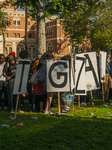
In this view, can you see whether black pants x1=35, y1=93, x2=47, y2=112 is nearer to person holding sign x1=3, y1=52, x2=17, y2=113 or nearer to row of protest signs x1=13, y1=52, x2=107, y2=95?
person holding sign x1=3, y1=52, x2=17, y2=113

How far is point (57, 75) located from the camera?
10.6 metres

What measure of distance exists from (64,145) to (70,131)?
1435 mm

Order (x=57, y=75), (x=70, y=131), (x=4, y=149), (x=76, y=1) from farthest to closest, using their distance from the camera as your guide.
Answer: (x=76, y=1)
(x=57, y=75)
(x=70, y=131)
(x=4, y=149)

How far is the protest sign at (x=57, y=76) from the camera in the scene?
1052cm

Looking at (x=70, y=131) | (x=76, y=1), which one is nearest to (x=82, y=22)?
(x=76, y=1)

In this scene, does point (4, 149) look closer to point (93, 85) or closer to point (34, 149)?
point (34, 149)

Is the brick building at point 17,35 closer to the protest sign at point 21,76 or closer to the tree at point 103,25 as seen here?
the tree at point 103,25

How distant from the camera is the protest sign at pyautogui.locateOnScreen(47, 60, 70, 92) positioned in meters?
10.5

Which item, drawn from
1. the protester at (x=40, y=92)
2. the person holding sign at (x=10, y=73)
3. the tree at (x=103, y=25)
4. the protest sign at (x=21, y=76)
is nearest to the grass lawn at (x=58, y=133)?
the protest sign at (x=21, y=76)

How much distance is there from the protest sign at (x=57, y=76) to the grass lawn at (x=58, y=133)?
3.01ft

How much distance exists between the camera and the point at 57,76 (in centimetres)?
1062

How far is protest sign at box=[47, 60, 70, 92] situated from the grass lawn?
3.01 ft

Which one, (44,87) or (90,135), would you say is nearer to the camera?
(90,135)

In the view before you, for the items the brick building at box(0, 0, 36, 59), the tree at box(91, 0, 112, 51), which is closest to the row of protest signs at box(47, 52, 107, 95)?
the tree at box(91, 0, 112, 51)
